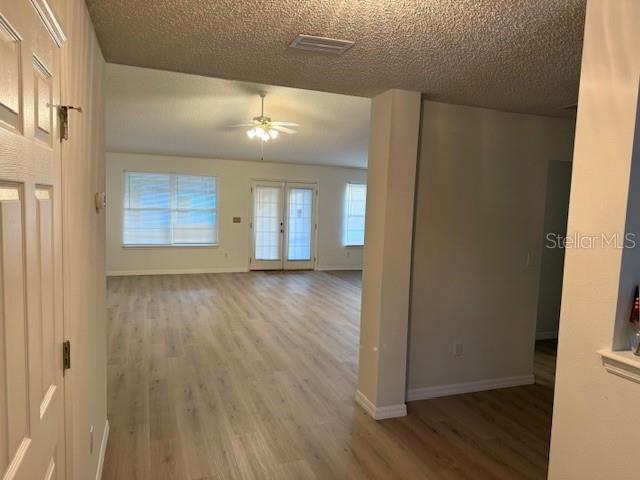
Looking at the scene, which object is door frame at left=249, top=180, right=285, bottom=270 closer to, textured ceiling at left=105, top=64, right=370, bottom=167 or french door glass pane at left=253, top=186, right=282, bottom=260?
french door glass pane at left=253, top=186, right=282, bottom=260

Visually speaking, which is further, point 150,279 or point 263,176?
point 263,176

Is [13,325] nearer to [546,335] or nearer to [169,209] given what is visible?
[546,335]

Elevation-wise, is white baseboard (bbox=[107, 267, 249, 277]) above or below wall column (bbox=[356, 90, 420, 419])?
below

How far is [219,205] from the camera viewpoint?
8.67 m

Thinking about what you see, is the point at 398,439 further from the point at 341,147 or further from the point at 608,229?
the point at 341,147

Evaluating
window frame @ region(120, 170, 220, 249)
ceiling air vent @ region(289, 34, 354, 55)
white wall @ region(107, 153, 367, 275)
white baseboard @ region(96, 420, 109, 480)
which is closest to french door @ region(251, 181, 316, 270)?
white wall @ region(107, 153, 367, 275)

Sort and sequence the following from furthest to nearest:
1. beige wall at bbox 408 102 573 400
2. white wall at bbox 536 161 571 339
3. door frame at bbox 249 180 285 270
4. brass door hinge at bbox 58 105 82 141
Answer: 1. door frame at bbox 249 180 285 270
2. white wall at bbox 536 161 571 339
3. beige wall at bbox 408 102 573 400
4. brass door hinge at bbox 58 105 82 141

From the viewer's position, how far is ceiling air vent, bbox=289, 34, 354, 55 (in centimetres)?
195

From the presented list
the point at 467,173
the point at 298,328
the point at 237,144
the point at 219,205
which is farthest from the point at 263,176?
the point at 467,173

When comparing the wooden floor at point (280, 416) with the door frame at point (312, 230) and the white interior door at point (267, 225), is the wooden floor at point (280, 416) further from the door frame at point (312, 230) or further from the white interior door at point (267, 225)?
the door frame at point (312, 230)

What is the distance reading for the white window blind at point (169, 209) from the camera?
26.6 ft

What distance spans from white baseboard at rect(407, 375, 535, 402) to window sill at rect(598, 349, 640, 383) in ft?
6.80

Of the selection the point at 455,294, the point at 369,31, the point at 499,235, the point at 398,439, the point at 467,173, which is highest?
the point at 369,31

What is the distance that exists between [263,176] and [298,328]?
4.75 meters
